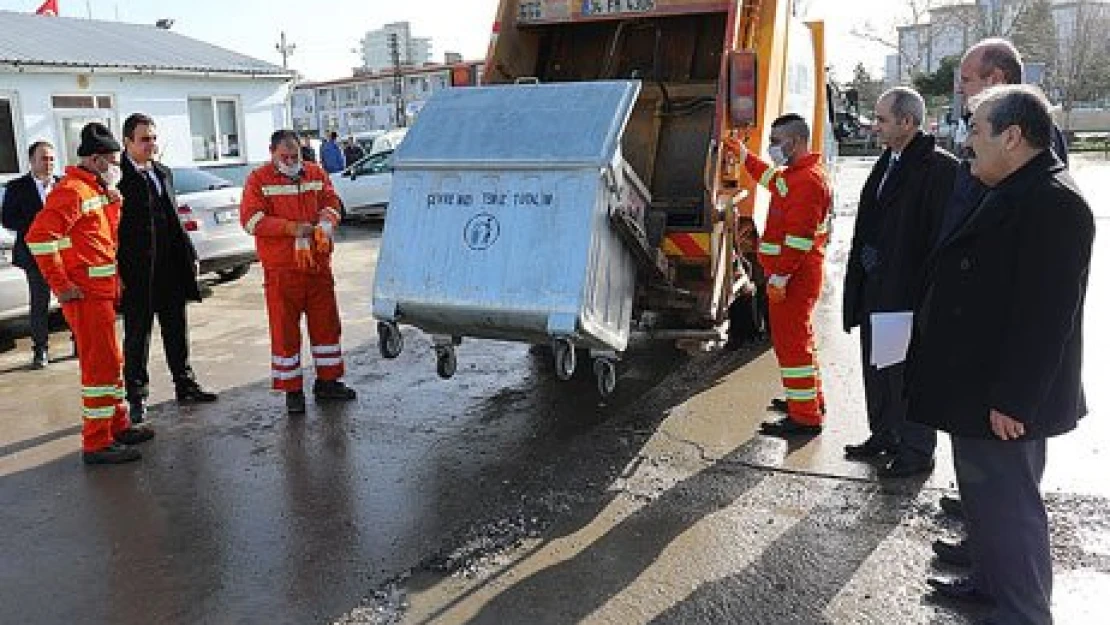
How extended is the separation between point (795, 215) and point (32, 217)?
548 centimetres

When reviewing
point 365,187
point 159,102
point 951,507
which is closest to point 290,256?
point 951,507

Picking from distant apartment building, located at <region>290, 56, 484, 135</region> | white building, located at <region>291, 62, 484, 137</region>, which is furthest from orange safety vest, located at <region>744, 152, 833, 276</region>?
white building, located at <region>291, 62, 484, 137</region>

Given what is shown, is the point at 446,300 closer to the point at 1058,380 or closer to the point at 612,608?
the point at 612,608

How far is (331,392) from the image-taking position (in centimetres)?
604

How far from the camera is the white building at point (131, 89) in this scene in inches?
570

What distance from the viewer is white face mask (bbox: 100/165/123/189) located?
509cm

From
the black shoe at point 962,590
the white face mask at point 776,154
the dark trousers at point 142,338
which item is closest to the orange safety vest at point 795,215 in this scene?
the white face mask at point 776,154

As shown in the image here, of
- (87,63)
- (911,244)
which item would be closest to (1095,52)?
(87,63)

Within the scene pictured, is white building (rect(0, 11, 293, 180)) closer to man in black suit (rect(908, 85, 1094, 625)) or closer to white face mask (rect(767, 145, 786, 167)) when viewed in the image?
white face mask (rect(767, 145, 786, 167))

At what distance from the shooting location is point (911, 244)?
4.06 meters

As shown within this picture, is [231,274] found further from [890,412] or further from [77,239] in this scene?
[890,412]

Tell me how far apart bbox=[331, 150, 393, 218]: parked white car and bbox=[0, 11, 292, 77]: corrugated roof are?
3.75m

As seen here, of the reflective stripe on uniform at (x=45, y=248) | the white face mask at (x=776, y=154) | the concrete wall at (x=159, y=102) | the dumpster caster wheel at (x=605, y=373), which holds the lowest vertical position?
the dumpster caster wheel at (x=605, y=373)

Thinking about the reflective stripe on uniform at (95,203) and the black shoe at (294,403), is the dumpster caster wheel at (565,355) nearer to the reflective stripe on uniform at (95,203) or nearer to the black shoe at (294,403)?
the black shoe at (294,403)
